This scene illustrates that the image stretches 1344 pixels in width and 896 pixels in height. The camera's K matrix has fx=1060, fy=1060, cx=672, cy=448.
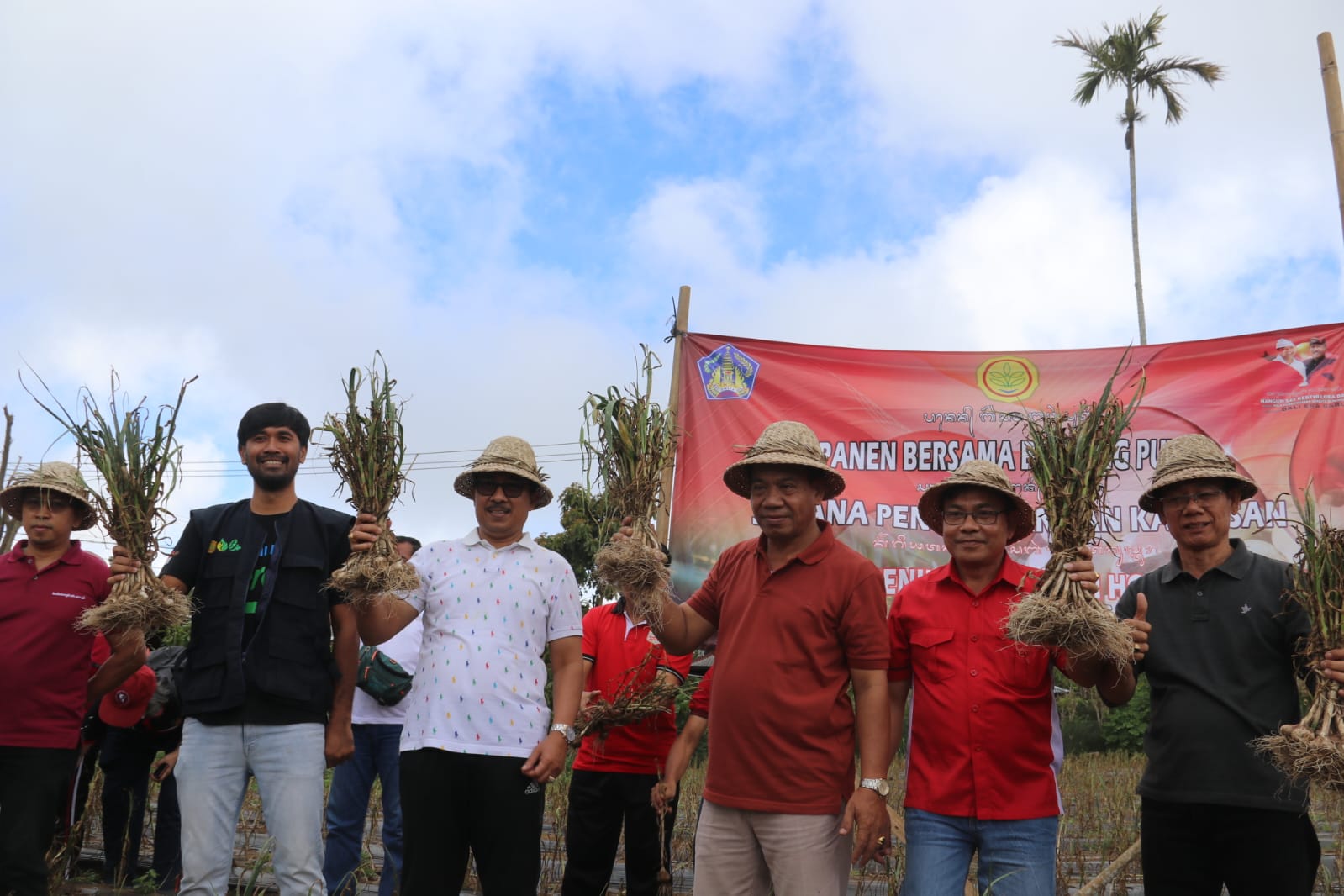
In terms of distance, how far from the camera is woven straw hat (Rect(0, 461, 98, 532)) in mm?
3922

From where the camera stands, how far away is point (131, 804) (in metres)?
5.21

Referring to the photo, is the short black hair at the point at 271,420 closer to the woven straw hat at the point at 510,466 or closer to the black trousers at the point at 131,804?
the woven straw hat at the point at 510,466

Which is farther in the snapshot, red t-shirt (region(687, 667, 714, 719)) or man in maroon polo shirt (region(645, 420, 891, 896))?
red t-shirt (region(687, 667, 714, 719))

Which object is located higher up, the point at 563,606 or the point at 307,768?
the point at 563,606

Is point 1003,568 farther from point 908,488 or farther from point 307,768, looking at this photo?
point 908,488

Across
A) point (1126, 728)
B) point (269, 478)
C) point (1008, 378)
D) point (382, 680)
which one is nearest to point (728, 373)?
point (1008, 378)

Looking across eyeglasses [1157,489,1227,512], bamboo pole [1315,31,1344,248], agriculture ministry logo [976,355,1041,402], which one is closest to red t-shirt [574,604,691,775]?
eyeglasses [1157,489,1227,512]

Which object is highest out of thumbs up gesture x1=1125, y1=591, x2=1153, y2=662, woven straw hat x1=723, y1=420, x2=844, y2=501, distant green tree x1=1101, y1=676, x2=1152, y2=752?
woven straw hat x1=723, y1=420, x2=844, y2=501

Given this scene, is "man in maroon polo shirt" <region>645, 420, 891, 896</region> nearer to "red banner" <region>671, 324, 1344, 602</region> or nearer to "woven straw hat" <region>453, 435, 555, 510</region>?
"woven straw hat" <region>453, 435, 555, 510</region>

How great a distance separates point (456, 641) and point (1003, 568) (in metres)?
1.76

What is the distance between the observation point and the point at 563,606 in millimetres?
3590

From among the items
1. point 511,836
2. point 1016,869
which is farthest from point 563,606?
point 1016,869

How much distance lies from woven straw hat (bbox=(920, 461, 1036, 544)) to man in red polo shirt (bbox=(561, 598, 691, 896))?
135 centimetres

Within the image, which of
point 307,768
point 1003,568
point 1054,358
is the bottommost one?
point 307,768
